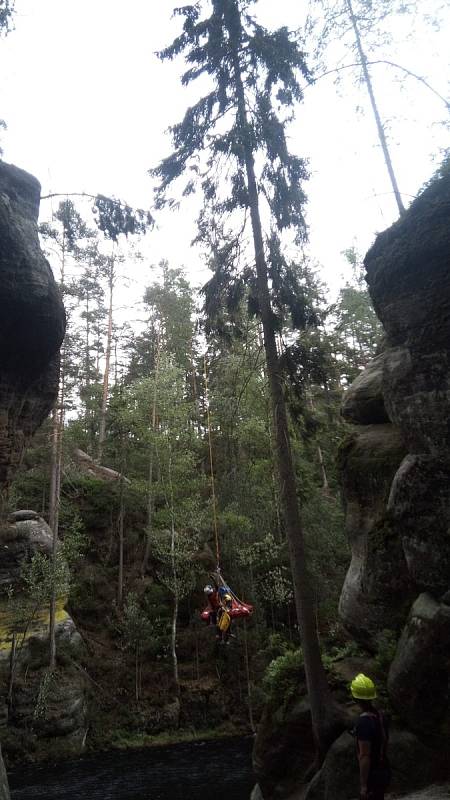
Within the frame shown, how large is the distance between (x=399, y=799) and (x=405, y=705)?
1.09 meters

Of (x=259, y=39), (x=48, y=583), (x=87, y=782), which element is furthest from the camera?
(x=48, y=583)

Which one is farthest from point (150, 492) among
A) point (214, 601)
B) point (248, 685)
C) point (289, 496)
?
point (289, 496)

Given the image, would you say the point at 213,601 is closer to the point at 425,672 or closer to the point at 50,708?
the point at 425,672

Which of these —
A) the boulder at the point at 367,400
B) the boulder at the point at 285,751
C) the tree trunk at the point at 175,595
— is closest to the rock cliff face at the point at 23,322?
the boulder at the point at 367,400

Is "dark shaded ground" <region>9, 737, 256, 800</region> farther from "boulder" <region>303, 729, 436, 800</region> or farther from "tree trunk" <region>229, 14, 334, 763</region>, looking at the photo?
"tree trunk" <region>229, 14, 334, 763</region>

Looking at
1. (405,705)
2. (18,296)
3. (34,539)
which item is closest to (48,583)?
(34,539)

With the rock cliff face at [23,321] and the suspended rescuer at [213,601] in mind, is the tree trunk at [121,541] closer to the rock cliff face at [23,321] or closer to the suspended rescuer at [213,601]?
the suspended rescuer at [213,601]

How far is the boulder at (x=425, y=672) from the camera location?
6621 mm

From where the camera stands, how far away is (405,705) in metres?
6.93

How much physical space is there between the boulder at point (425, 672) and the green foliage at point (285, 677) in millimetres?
2894

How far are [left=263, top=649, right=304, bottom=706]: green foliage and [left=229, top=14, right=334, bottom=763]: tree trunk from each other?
1.38m

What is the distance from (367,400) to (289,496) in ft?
10.4

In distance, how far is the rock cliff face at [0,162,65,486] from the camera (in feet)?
27.3

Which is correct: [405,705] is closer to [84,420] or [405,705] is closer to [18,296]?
[18,296]
